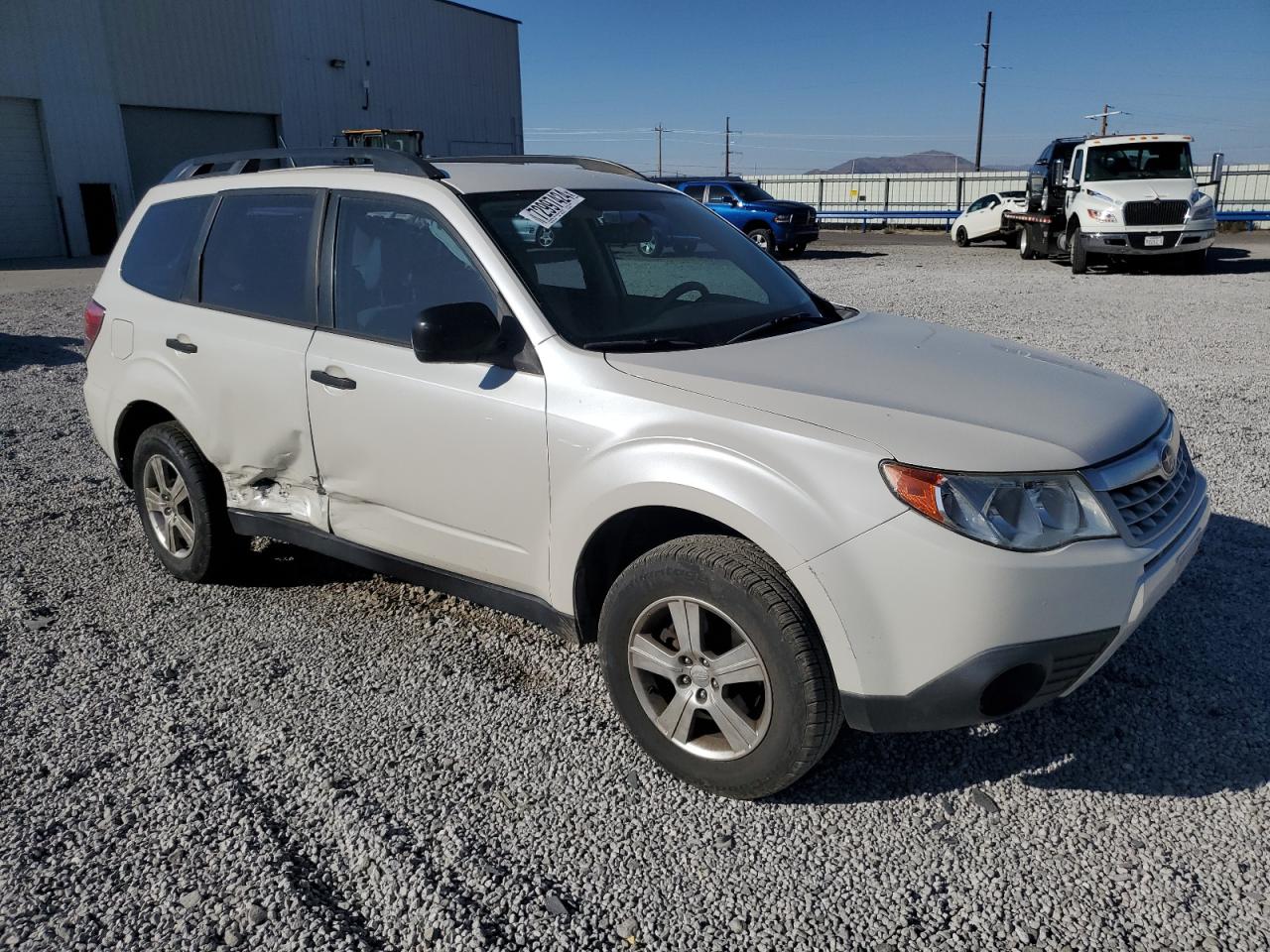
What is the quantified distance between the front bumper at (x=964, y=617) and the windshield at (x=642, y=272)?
1.14m

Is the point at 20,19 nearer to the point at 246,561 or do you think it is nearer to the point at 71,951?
the point at 246,561

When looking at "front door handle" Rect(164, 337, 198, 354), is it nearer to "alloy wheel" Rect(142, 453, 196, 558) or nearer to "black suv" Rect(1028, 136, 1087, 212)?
"alloy wheel" Rect(142, 453, 196, 558)

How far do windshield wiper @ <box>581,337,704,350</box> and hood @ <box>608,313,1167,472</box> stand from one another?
66 millimetres

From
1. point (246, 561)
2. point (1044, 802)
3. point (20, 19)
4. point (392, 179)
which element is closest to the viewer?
point (1044, 802)

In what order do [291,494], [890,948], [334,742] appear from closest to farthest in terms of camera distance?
1. [890,948]
2. [334,742]
3. [291,494]

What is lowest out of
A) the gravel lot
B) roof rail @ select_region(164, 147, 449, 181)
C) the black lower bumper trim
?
the gravel lot

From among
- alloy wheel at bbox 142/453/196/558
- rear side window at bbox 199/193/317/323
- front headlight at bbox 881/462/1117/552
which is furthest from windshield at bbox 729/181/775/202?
front headlight at bbox 881/462/1117/552

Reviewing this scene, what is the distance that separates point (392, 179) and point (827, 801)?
2636mm

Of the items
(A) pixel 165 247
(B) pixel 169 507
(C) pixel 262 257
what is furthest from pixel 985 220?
(B) pixel 169 507

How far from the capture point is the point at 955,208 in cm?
3894

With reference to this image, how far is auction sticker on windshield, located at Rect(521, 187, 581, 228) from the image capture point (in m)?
3.68

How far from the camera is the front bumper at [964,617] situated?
247 cm

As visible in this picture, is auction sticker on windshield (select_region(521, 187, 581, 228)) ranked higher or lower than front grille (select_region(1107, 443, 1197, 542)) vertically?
higher

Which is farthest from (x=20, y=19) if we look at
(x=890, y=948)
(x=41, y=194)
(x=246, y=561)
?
(x=890, y=948)
